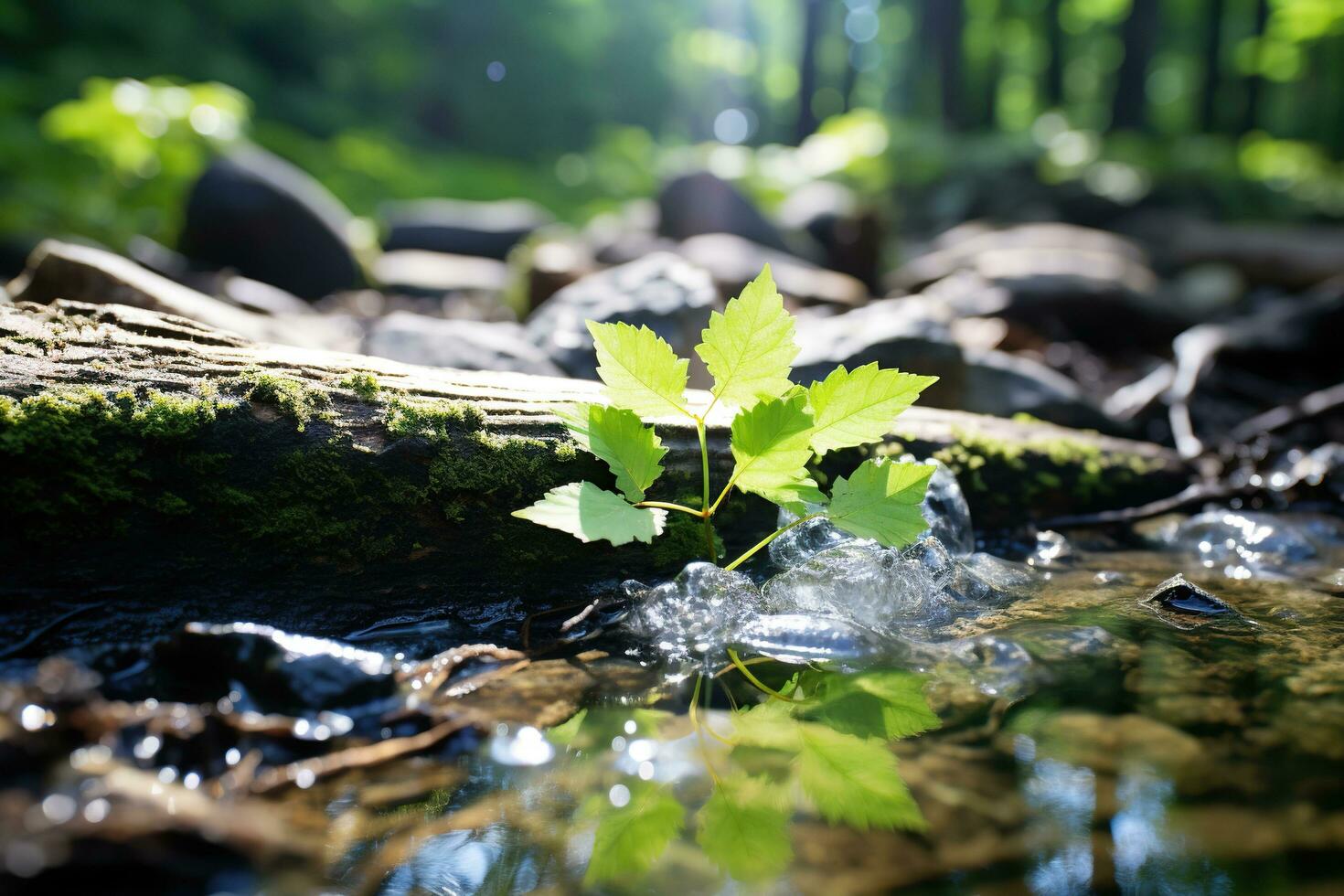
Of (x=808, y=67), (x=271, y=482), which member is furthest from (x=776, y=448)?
(x=808, y=67)

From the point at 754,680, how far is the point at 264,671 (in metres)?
0.93

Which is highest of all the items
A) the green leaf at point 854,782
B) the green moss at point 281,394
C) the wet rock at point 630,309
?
the wet rock at point 630,309

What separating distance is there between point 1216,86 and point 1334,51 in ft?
17.2

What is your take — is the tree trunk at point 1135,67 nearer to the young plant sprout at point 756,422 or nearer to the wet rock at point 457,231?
the wet rock at point 457,231

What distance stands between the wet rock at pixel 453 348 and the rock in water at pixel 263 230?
471 centimetres

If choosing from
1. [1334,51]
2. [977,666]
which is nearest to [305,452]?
[977,666]

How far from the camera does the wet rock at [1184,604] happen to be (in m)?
2.24

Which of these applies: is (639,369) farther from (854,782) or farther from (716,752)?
(854,782)

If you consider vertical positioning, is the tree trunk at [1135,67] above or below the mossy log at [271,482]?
above

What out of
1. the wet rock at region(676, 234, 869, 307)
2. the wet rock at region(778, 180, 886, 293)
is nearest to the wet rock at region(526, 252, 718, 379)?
the wet rock at region(676, 234, 869, 307)

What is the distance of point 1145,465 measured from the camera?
343 centimetres

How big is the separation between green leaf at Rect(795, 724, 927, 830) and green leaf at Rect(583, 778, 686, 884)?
0.73 ft

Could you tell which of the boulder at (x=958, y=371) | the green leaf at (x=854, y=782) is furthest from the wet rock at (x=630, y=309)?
the green leaf at (x=854, y=782)

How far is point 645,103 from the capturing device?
33812 millimetres
